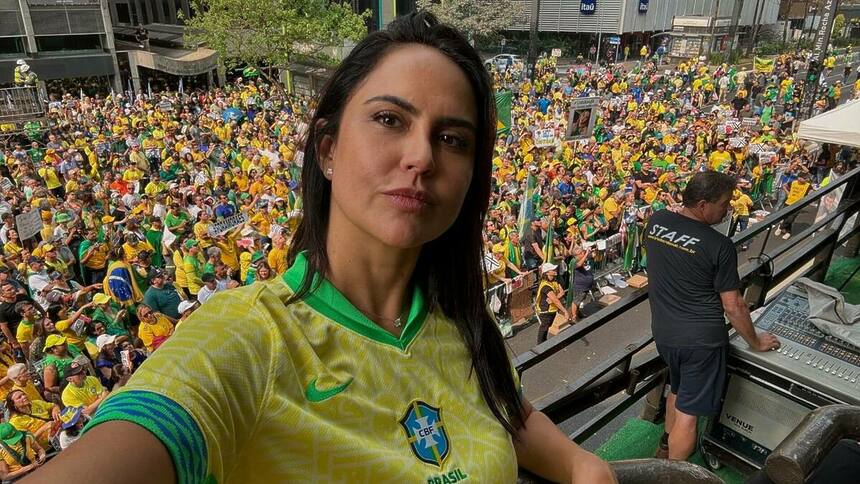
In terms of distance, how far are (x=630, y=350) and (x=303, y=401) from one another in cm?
212

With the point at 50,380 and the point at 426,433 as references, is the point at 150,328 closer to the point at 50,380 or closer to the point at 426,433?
the point at 50,380

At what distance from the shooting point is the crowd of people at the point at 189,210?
712 centimetres

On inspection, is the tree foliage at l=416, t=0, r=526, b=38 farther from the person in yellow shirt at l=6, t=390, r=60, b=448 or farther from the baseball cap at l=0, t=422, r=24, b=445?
the baseball cap at l=0, t=422, r=24, b=445

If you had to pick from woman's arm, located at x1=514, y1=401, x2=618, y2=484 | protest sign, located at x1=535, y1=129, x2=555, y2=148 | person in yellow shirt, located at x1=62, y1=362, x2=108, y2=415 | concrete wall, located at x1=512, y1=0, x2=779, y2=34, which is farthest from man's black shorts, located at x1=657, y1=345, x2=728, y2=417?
concrete wall, located at x1=512, y1=0, x2=779, y2=34

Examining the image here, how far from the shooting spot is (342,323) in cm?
109

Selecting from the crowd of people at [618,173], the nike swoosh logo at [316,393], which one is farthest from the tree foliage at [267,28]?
the nike swoosh logo at [316,393]

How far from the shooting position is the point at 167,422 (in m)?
0.77

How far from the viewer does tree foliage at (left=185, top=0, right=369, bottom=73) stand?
82.5ft

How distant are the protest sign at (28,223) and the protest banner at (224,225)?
2.80 m

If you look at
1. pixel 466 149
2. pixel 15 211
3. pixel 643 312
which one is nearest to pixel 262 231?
pixel 15 211

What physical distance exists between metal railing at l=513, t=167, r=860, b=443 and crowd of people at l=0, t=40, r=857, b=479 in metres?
1.15

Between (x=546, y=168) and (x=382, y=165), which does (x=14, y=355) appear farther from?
(x=546, y=168)

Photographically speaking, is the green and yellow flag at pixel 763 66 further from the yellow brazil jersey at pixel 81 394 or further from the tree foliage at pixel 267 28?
the yellow brazil jersey at pixel 81 394

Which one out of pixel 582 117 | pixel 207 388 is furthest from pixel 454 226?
pixel 582 117
